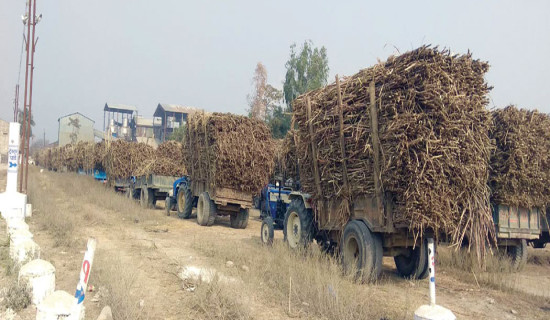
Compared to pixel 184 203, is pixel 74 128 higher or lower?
higher

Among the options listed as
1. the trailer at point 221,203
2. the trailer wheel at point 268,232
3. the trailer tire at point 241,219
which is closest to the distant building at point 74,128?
the trailer at point 221,203

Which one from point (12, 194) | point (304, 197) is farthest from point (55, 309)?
point (12, 194)

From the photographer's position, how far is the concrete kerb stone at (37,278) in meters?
4.81

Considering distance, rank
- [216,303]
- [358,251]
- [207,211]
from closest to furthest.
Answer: [216,303]
[358,251]
[207,211]

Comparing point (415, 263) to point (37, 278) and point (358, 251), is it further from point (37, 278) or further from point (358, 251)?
point (37, 278)

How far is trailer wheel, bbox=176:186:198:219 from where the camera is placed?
14.7 meters

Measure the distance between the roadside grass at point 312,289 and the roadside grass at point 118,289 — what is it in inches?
59.0

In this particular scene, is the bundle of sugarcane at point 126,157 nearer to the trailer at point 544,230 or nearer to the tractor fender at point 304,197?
the tractor fender at point 304,197

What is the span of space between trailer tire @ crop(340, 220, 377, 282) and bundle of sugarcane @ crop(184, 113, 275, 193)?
20.9 ft

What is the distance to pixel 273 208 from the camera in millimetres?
12344

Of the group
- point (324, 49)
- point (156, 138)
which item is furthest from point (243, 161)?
point (156, 138)

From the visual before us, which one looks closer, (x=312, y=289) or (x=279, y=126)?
(x=312, y=289)

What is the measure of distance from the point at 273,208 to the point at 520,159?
6807 mm

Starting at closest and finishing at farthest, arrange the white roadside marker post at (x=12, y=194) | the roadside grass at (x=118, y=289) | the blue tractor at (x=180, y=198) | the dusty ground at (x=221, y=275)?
the roadside grass at (x=118, y=289)
the dusty ground at (x=221, y=275)
the white roadside marker post at (x=12, y=194)
the blue tractor at (x=180, y=198)
